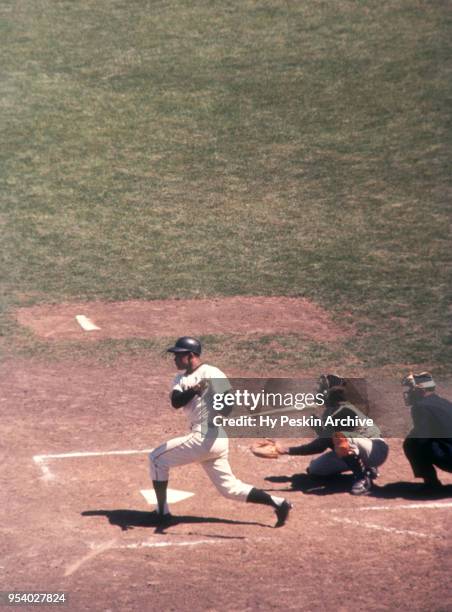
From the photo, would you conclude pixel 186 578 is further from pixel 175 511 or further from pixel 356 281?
pixel 356 281

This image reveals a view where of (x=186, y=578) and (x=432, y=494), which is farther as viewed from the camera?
(x=432, y=494)

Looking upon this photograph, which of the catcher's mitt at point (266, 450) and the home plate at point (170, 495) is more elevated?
the catcher's mitt at point (266, 450)

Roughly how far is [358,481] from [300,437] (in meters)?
1.56

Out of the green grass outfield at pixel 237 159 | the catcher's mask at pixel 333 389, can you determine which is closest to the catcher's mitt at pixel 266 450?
the catcher's mask at pixel 333 389

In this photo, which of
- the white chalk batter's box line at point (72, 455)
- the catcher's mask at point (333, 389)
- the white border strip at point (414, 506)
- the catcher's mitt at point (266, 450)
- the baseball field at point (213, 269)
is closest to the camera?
the baseball field at point (213, 269)

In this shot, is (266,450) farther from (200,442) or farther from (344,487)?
(200,442)

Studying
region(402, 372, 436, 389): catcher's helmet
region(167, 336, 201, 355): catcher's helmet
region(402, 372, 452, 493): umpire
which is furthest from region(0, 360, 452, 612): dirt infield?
region(167, 336, 201, 355): catcher's helmet

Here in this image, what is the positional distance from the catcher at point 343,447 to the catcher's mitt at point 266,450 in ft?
0.28

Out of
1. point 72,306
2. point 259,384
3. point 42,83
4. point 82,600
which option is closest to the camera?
point 82,600

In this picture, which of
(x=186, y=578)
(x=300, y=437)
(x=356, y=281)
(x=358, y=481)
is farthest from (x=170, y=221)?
(x=186, y=578)

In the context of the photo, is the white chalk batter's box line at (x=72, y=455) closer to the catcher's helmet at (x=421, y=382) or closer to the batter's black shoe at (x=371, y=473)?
the batter's black shoe at (x=371, y=473)

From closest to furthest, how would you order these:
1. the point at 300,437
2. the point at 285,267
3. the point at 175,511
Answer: the point at 175,511 < the point at 300,437 < the point at 285,267

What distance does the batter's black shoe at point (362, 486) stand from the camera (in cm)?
1016

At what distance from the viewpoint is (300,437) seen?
11688mm
